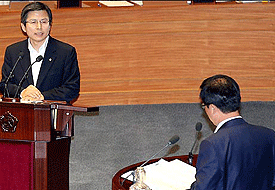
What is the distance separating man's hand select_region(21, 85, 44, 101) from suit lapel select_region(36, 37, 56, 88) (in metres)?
0.37

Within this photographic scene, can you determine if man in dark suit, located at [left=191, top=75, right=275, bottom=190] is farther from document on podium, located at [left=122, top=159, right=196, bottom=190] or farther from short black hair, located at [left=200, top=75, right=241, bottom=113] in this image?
document on podium, located at [left=122, top=159, right=196, bottom=190]

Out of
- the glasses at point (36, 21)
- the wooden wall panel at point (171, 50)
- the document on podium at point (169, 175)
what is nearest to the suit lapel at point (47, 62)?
the glasses at point (36, 21)

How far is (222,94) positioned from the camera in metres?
3.26

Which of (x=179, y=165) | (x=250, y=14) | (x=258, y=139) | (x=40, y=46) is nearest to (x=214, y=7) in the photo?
(x=250, y=14)

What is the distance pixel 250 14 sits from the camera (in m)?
6.92

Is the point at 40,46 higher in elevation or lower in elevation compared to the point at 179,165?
higher

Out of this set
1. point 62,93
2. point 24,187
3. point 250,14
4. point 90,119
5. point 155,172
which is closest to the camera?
point 155,172

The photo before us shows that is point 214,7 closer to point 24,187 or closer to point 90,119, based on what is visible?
point 90,119

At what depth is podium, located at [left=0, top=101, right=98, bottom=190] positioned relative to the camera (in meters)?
3.93

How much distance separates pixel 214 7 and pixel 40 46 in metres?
2.86

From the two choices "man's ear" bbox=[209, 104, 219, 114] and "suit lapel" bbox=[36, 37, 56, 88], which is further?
"suit lapel" bbox=[36, 37, 56, 88]

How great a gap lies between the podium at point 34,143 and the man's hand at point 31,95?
0.49ft

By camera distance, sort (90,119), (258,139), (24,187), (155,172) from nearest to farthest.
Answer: (258,139) < (155,172) < (24,187) < (90,119)

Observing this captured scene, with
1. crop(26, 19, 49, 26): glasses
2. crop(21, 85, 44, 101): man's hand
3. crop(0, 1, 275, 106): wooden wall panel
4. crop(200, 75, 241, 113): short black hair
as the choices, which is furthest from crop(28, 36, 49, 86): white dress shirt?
crop(0, 1, 275, 106): wooden wall panel
